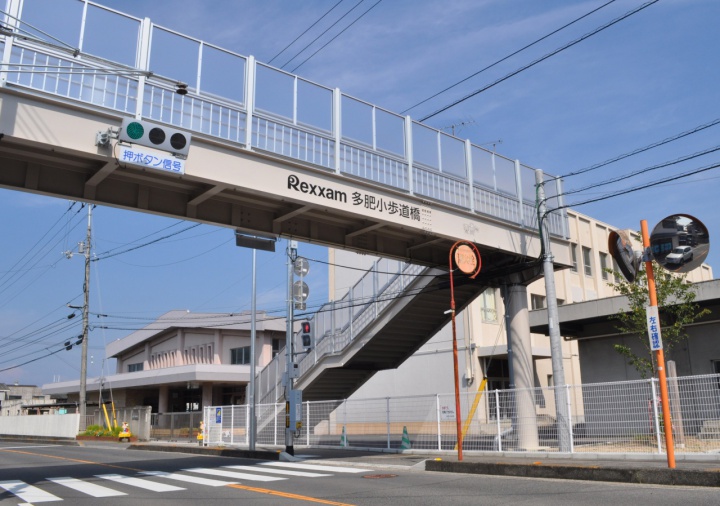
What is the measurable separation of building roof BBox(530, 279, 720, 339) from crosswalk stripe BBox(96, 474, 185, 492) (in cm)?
1682

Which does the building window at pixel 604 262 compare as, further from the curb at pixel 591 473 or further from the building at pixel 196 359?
the curb at pixel 591 473

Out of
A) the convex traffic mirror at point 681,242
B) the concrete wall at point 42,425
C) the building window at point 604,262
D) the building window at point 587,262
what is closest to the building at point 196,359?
the concrete wall at point 42,425

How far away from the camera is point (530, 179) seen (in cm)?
2192

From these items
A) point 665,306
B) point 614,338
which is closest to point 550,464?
point 665,306

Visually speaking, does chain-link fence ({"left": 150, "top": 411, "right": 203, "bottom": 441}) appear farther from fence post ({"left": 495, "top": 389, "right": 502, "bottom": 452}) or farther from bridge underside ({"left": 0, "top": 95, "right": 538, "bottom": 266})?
fence post ({"left": 495, "top": 389, "right": 502, "bottom": 452})

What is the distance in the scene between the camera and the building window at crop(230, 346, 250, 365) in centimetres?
5312

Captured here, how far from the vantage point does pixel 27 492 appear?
12.3 meters

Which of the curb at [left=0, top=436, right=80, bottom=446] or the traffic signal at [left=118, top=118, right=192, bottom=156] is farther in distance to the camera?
the curb at [left=0, top=436, right=80, bottom=446]

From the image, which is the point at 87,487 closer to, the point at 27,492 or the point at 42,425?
the point at 27,492

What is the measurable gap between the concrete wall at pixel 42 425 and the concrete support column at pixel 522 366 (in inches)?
1331

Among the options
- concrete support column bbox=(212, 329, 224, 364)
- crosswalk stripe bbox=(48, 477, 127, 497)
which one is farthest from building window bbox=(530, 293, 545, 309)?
crosswalk stripe bbox=(48, 477, 127, 497)

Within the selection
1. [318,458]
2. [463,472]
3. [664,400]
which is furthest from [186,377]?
[664,400]

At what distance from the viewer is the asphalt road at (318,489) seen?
960 centimetres

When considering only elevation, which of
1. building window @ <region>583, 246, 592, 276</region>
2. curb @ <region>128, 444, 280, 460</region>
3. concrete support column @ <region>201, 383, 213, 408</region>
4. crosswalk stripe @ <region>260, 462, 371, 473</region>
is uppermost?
building window @ <region>583, 246, 592, 276</region>
